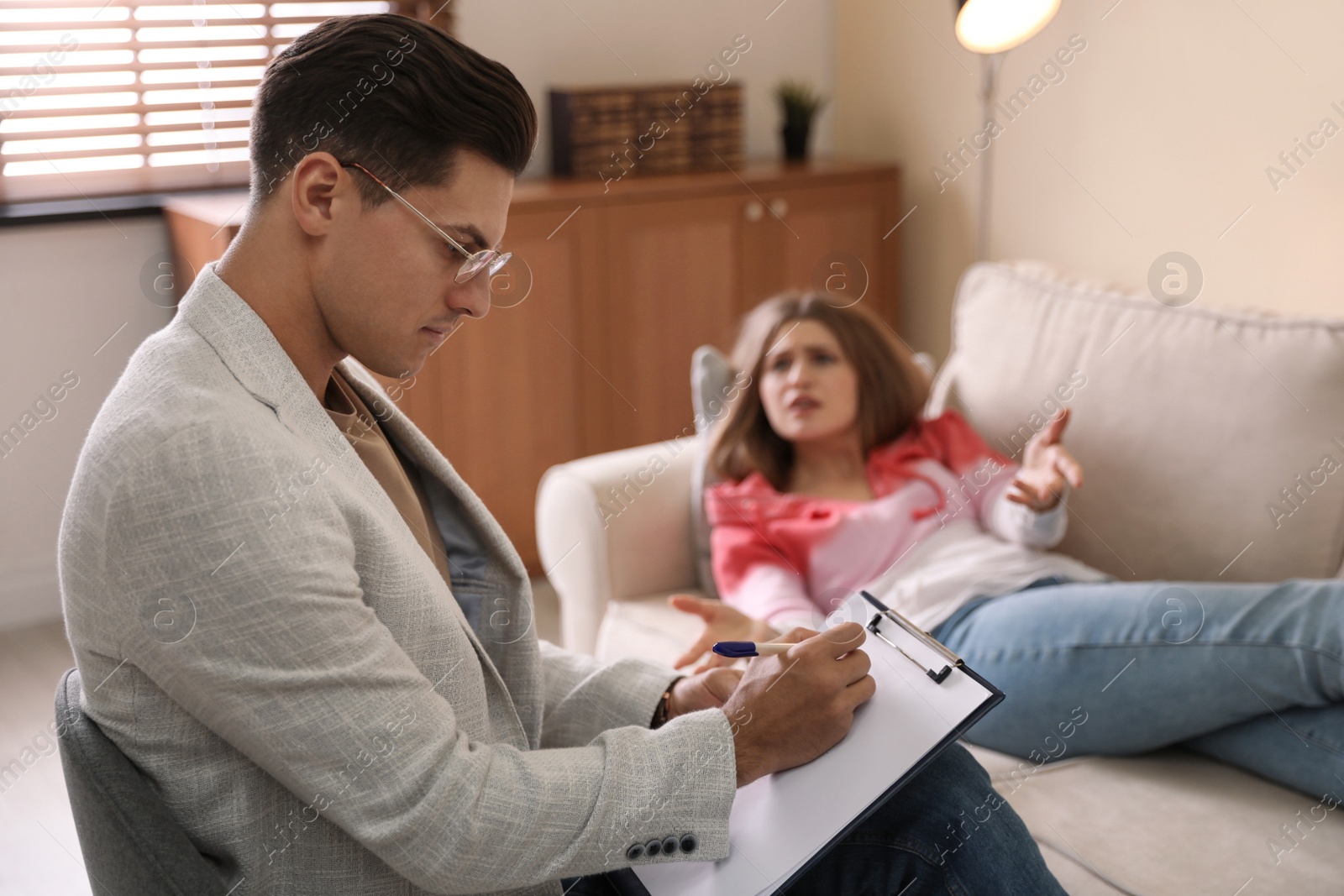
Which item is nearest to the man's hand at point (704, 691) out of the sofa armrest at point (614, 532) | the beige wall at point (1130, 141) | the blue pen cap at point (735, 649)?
the blue pen cap at point (735, 649)

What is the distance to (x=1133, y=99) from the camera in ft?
8.74

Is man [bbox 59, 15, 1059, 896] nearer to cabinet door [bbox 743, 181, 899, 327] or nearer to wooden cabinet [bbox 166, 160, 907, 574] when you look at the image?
wooden cabinet [bbox 166, 160, 907, 574]

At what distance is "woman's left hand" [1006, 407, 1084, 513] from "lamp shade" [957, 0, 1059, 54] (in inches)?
34.6

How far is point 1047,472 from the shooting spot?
1.70 meters

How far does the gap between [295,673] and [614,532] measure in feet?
3.53

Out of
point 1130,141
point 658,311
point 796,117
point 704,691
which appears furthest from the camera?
point 796,117

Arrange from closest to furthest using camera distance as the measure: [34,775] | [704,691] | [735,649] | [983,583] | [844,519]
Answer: [735,649]
[704,691]
[983,583]
[844,519]
[34,775]

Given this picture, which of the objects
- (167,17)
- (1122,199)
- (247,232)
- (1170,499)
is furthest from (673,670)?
(167,17)

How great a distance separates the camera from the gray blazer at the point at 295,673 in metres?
0.76

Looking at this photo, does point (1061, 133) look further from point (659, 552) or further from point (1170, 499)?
point (659, 552)

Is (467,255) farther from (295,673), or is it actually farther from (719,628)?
(719,628)

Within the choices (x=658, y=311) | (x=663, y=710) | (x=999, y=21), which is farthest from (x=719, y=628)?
(x=658, y=311)

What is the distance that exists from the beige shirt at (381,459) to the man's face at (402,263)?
0.10m

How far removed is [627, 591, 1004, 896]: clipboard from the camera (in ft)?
3.01
